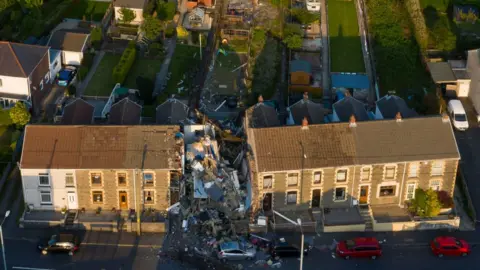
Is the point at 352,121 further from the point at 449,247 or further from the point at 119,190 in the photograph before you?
the point at 119,190

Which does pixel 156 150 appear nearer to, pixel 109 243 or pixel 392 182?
pixel 109 243

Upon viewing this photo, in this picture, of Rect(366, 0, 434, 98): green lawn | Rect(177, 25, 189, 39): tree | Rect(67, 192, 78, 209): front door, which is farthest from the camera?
Rect(177, 25, 189, 39): tree

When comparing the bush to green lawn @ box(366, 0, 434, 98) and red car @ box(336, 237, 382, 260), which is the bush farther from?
green lawn @ box(366, 0, 434, 98)

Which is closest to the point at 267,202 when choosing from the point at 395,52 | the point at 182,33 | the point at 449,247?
the point at 449,247

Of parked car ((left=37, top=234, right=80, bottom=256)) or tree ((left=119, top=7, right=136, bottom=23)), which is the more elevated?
tree ((left=119, top=7, right=136, bottom=23))

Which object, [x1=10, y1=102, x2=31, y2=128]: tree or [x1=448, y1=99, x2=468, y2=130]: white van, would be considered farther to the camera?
[x1=448, y1=99, x2=468, y2=130]: white van

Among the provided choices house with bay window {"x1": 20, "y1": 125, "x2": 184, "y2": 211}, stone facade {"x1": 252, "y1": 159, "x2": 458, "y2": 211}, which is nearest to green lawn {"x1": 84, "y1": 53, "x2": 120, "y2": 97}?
house with bay window {"x1": 20, "y1": 125, "x2": 184, "y2": 211}

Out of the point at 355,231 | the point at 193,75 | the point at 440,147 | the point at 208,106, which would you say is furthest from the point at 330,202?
the point at 193,75
